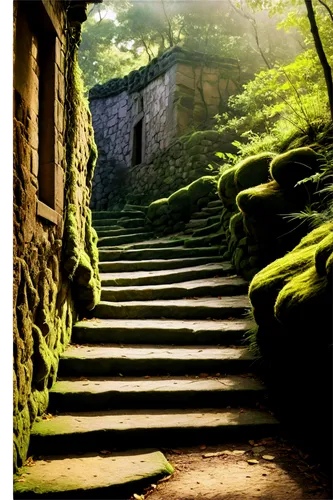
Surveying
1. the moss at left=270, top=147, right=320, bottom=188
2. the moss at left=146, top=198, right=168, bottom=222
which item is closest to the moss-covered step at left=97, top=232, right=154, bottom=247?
the moss at left=146, top=198, right=168, bottom=222

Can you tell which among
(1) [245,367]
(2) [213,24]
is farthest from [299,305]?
(2) [213,24]

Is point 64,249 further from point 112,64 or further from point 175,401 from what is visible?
point 112,64

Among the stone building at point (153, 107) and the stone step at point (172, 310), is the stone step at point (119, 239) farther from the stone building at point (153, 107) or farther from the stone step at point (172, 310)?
the stone building at point (153, 107)

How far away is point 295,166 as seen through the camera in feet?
14.9

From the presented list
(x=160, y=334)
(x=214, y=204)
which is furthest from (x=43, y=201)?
(x=214, y=204)

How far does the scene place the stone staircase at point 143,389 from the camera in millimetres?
2553

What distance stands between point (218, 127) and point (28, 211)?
937cm

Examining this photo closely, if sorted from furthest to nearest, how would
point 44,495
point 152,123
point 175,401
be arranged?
point 152,123, point 175,401, point 44,495

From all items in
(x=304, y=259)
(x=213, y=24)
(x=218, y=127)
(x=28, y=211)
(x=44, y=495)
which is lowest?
(x=44, y=495)

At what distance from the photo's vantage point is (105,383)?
3.43 meters

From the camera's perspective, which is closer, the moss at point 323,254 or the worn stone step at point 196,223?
the moss at point 323,254

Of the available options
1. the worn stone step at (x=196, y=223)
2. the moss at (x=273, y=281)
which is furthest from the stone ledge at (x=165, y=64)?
the moss at (x=273, y=281)

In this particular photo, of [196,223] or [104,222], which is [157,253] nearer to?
[196,223]

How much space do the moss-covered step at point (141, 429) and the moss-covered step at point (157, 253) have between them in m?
3.81
